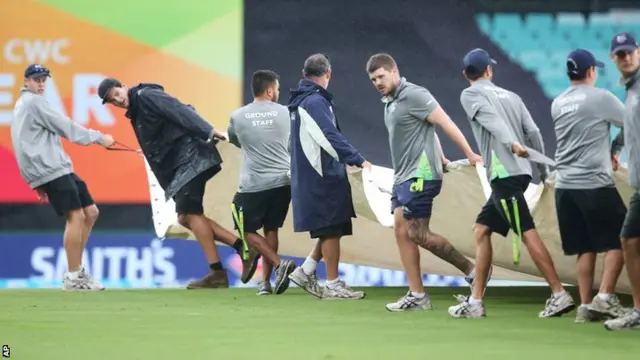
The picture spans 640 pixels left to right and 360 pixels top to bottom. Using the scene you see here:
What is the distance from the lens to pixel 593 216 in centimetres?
795

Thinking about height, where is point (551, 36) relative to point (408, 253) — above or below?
above

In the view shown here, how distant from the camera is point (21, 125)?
11.2 meters

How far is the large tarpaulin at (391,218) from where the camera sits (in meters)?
9.22

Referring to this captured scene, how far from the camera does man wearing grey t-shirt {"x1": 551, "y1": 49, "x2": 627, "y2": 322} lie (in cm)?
785

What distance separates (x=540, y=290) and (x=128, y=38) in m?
4.20

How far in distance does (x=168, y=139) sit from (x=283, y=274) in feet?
4.88

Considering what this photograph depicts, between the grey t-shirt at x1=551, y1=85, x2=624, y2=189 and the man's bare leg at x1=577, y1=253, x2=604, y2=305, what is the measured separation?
422 millimetres

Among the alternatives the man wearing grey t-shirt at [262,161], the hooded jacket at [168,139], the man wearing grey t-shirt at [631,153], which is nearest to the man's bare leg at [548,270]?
the man wearing grey t-shirt at [631,153]

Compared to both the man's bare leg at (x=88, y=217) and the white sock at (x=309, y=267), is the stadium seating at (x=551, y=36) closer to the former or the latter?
the white sock at (x=309, y=267)

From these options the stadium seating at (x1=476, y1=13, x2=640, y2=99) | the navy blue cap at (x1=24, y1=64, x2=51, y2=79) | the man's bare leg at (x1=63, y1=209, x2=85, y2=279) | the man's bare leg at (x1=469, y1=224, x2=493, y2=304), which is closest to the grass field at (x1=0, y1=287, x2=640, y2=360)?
the man's bare leg at (x1=469, y1=224, x2=493, y2=304)

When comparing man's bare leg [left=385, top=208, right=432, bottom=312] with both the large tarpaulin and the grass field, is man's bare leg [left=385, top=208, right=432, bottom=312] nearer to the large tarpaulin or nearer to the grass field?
the grass field

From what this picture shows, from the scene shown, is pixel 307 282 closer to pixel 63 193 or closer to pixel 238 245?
pixel 238 245

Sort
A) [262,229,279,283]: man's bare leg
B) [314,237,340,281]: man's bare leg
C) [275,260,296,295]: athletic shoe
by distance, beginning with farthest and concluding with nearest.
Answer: [262,229,279,283]: man's bare leg < [275,260,296,295]: athletic shoe < [314,237,340,281]: man's bare leg

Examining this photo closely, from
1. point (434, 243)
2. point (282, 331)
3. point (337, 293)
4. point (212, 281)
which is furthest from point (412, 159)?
point (212, 281)
